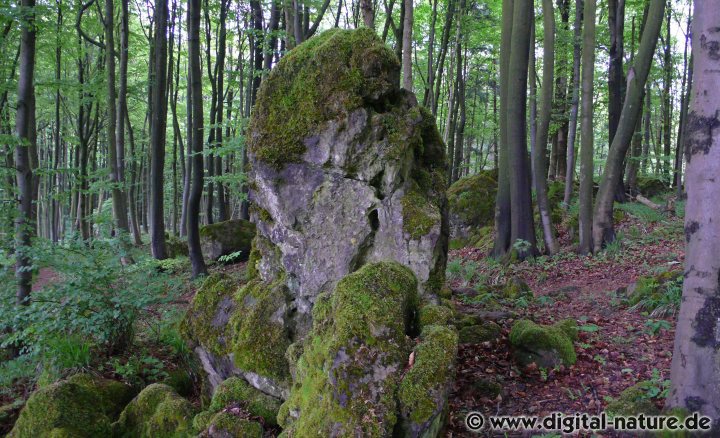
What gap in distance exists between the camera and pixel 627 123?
948cm

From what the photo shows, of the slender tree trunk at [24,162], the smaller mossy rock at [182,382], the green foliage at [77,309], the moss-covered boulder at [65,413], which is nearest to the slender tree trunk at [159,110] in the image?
the slender tree trunk at [24,162]

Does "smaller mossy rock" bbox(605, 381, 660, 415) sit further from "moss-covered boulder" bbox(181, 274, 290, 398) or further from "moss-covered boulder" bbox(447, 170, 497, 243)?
"moss-covered boulder" bbox(447, 170, 497, 243)

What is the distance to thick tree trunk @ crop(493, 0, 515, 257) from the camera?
413 inches

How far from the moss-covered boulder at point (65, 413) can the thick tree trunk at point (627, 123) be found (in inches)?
385

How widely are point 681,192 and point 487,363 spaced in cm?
1380

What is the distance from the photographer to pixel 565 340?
202 inches

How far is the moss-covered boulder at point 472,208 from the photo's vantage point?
1362cm

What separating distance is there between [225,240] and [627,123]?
10934 millimetres

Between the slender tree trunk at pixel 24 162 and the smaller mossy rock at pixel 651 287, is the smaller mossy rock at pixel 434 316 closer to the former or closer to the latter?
the smaller mossy rock at pixel 651 287

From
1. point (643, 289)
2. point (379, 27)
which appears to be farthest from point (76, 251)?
point (379, 27)

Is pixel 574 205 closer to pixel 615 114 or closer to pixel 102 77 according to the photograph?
pixel 615 114

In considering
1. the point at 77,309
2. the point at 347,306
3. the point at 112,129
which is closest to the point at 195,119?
the point at 112,129

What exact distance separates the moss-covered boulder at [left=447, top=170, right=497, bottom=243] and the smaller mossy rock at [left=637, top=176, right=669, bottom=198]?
22.4 feet

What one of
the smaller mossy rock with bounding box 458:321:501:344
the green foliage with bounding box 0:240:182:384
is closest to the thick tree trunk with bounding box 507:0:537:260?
the smaller mossy rock with bounding box 458:321:501:344
